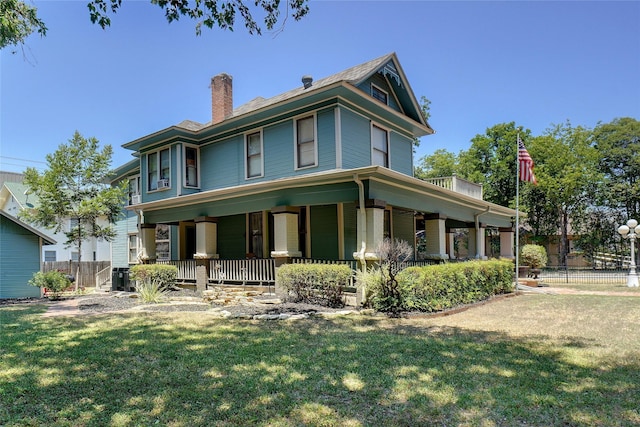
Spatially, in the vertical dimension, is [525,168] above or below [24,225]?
above

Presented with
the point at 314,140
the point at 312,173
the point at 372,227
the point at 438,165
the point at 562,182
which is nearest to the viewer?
the point at 372,227

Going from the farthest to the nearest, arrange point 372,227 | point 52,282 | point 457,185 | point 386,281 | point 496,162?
point 496,162 < point 457,185 < point 52,282 < point 372,227 < point 386,281

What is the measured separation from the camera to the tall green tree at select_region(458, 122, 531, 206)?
103 ft

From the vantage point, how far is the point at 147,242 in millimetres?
16281

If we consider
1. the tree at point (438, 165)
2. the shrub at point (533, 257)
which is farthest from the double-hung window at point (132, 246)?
the tree at point (438, 165)

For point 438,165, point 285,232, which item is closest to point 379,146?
point 285,232

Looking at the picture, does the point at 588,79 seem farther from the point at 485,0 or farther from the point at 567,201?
the point at 567,201

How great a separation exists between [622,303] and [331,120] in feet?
32.0

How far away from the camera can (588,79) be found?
19000 mm

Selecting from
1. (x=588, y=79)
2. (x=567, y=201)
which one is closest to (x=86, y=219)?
(x=588, y=79)

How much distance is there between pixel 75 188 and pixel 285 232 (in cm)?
1155

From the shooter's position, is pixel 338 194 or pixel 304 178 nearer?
pixel 338 194

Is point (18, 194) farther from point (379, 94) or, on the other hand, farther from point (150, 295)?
point (379, 94)

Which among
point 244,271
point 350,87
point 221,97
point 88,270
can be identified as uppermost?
point 221,97
